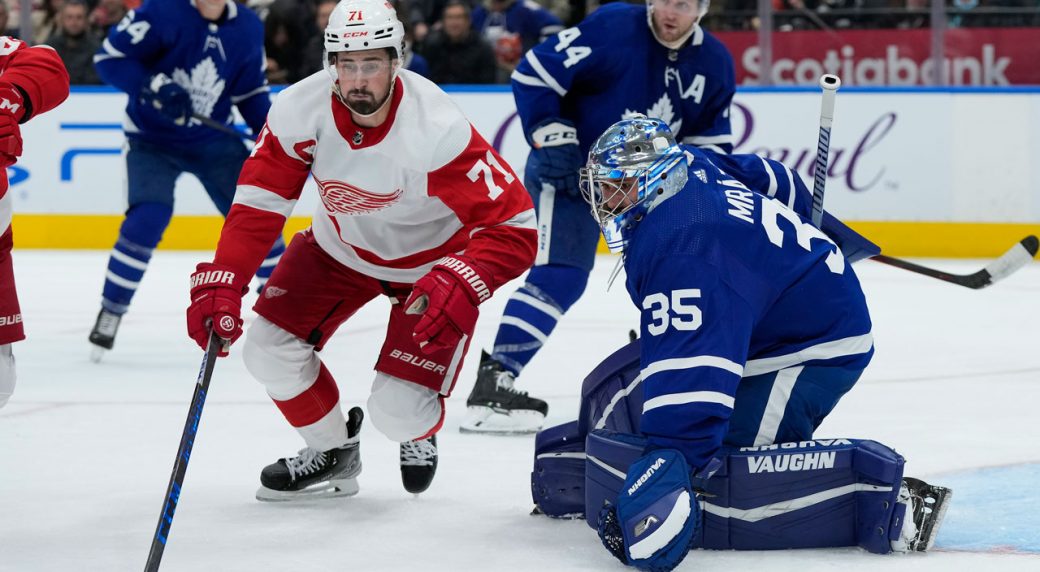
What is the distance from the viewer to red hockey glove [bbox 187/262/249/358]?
2629 mm

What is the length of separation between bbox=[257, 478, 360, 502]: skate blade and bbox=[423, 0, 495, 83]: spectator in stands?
4605mm

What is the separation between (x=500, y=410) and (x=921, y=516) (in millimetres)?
1346

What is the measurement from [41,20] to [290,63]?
1.24 m

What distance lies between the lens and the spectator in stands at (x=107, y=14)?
7.86 metres

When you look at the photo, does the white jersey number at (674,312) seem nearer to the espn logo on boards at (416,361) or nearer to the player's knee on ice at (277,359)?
the espn logo on boards at (416,361)

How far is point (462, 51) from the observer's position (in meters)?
A: 7.48

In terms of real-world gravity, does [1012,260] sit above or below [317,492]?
above

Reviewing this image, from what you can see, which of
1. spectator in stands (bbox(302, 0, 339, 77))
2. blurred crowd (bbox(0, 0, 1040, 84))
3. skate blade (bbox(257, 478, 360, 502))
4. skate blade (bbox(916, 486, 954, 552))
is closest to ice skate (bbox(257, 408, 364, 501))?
skate blade (bbox(257, 478, 360, 502))

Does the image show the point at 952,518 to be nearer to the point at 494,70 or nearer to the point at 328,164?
the point at 328,164

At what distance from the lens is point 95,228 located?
303 inches

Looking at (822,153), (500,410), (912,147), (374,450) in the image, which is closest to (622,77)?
(500,410)

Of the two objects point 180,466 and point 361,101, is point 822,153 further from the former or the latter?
point 180,466

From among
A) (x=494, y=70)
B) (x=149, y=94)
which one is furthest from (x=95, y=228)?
(x=149, y=94)

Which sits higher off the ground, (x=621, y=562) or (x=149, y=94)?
(x=149, y=94)
